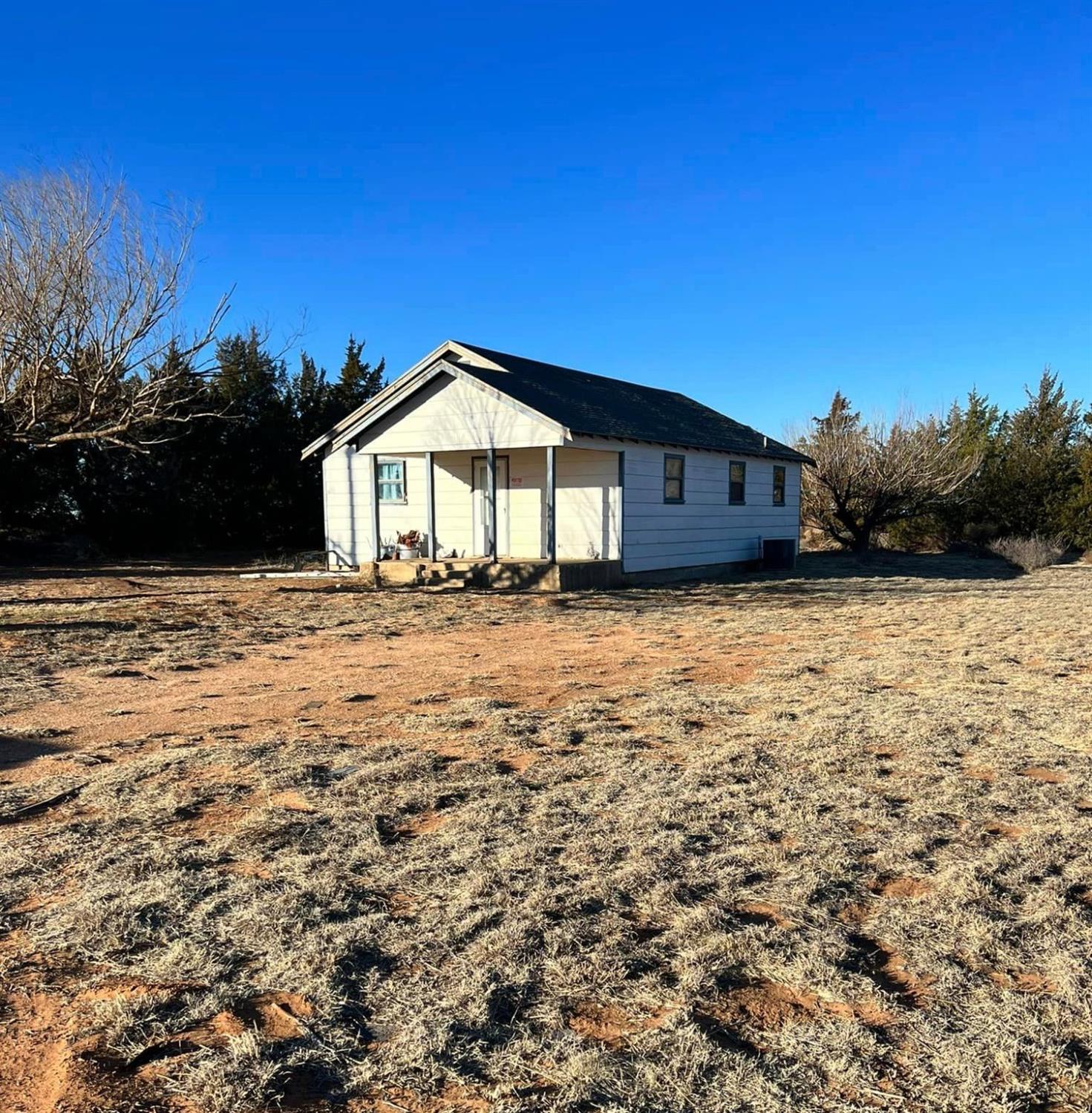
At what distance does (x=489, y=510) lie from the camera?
739 inches

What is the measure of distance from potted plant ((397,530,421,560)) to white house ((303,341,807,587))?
6.6 inches

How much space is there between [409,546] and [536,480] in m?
3.08

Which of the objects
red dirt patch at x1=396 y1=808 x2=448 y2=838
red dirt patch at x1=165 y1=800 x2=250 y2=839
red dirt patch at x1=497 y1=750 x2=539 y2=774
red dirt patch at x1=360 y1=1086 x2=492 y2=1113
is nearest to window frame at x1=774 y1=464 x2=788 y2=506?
red dirt patch at x1=497 y1=750 x2=539 y2=774

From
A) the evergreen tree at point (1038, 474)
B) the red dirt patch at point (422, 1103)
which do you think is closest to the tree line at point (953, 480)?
the evergreen tree at point (1038, 474)

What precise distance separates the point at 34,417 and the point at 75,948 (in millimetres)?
14394

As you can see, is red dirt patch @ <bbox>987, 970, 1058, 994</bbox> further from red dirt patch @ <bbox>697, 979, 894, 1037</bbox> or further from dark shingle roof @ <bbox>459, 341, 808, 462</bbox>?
dark shingle roof @ <bbox>459, 341, 808, 462</bbox>

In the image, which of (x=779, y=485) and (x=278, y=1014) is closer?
(x=278, y=1014)

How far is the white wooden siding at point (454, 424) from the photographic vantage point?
1585 centimetres

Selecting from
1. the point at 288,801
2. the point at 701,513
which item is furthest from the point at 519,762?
the point at 701,513

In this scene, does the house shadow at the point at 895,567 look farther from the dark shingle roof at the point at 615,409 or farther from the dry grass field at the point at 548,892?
the dry grass field at the point at 548,892

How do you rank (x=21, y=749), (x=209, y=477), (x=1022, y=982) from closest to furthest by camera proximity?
1. (x=1022, y=982)
2. (x=21, y=749)
3. (x=209, y=477)

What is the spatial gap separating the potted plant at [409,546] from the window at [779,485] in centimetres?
909

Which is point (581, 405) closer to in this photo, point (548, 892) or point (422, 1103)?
point (548, 892)

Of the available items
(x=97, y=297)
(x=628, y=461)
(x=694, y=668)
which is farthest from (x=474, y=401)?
(x=694, y=668)
